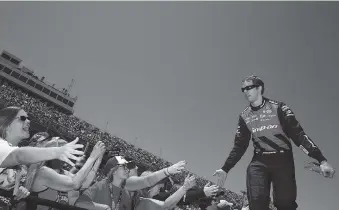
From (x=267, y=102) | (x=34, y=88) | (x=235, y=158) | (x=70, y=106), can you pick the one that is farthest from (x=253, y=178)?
(x=70, y=106)

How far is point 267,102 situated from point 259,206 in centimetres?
137

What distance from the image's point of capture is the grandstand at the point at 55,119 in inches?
→ 1531

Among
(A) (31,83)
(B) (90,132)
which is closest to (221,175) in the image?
(B) (90,132)

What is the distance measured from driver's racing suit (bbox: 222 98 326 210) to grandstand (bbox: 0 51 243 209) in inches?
716

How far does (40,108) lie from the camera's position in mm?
48031

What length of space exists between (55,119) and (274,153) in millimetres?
47500

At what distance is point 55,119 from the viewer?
4612 centimetres

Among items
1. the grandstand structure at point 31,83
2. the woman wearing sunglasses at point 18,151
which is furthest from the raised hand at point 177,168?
the grandstand structure at point 31,83

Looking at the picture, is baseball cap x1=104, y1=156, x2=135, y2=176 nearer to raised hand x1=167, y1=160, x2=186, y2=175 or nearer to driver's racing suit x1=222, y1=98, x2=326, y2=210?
raised hand x1=167, y1=160, x2=186, y2=175

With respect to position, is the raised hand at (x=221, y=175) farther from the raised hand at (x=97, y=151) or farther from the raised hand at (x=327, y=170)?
the raised hand at (x=97, y=151)

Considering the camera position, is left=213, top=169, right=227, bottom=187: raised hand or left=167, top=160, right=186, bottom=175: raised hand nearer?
left=213, top=169, right=227, bottom=187: raised hand

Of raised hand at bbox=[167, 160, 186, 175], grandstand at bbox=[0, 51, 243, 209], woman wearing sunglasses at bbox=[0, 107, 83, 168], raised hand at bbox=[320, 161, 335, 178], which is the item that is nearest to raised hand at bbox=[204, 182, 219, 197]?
raised hand at bbox=[167, 160, 186, 175]

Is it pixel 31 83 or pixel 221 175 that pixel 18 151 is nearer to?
pixel 221 175

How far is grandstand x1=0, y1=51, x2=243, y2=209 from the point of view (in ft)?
128
